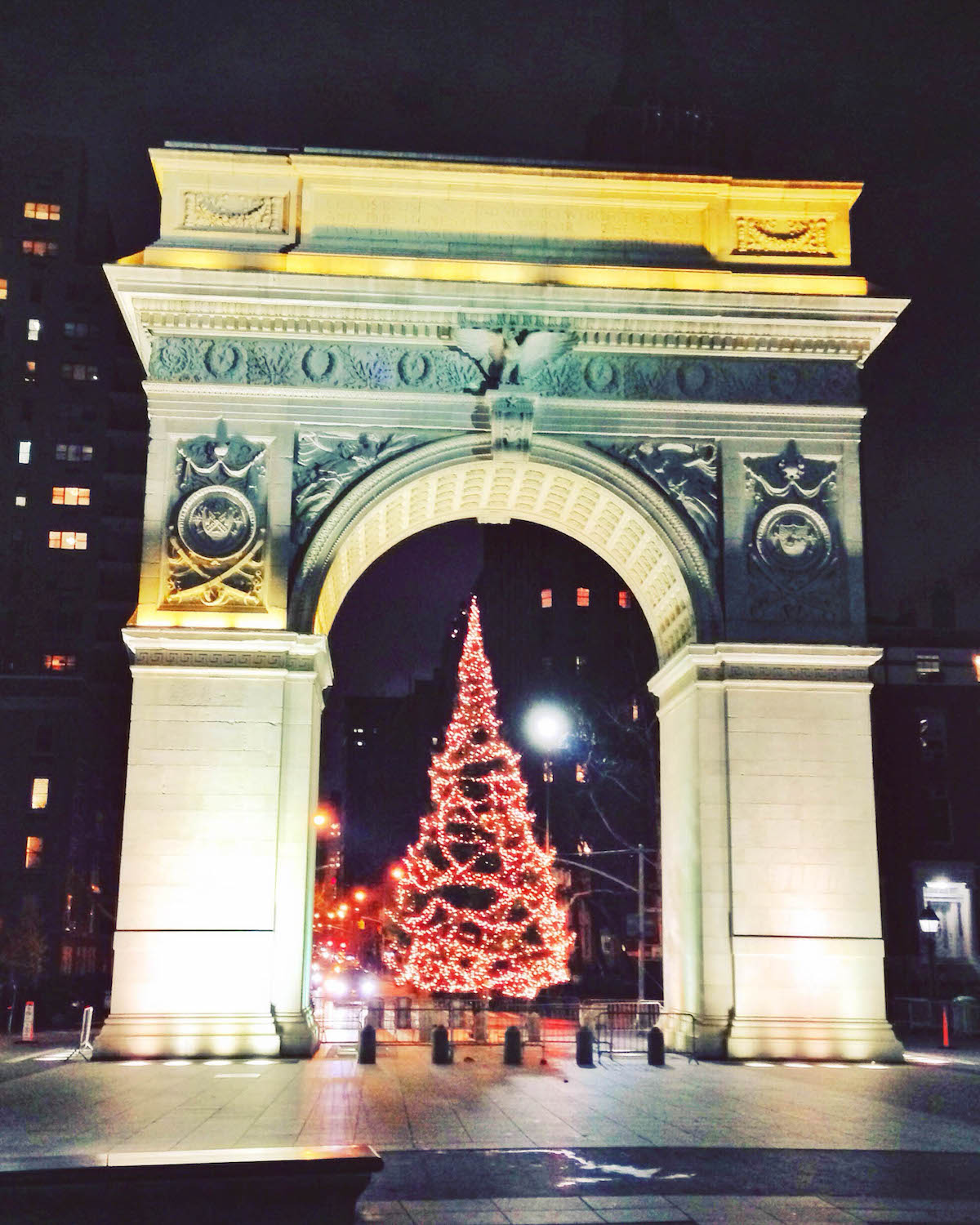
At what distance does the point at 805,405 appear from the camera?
29047 mm

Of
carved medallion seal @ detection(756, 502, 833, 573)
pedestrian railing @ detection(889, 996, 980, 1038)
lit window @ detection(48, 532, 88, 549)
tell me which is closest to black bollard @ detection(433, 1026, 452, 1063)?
carved medallion seal @ detection(756, 502, 833, 573)

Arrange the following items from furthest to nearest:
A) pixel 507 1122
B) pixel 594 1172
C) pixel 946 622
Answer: pixel 946 622
pixel 507 1122
pixel 594 1172

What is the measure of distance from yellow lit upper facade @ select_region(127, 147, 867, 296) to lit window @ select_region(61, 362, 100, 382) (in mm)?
50008

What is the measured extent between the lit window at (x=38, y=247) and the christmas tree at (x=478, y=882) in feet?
143

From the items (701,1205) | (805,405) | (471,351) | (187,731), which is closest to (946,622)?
(805,405)

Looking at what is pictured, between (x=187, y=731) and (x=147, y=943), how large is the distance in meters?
3.85

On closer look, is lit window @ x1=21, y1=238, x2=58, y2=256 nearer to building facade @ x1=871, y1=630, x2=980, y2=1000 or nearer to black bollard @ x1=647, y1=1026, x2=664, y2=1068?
building facade @ x1=871, y1=630, x2=980, y2=1000

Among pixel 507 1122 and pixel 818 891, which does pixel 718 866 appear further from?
pixel 507 1122

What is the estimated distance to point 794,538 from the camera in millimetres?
28734

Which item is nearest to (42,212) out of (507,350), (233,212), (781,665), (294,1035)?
(233,212)

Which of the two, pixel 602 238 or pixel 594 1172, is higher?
pixel 602 238

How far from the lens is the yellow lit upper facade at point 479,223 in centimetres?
2875

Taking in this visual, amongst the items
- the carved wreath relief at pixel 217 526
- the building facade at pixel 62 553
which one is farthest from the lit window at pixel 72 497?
the carved wreath relief at pixel 217 526

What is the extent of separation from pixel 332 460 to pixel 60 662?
156ft
